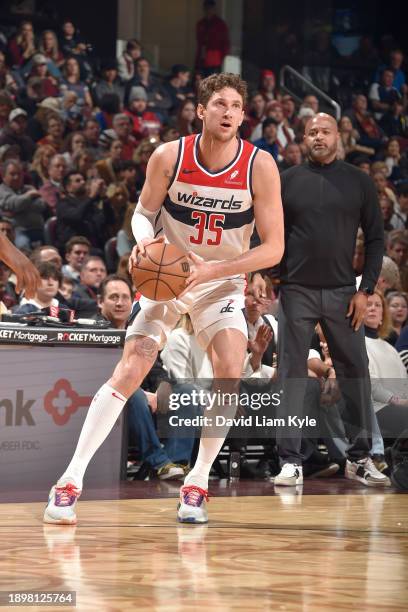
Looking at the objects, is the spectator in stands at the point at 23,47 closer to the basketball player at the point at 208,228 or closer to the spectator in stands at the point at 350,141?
the spectator in stands at the point at 350,141

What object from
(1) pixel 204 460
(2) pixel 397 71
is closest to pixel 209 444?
(1) pixel 204 460

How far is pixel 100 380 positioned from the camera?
6.40 m

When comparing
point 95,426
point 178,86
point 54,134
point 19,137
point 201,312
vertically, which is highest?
point 178,86

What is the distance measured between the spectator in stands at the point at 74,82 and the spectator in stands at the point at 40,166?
2.43 metres

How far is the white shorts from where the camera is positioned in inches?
201

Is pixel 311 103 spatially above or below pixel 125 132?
above

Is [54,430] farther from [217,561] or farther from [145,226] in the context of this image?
[217,561]

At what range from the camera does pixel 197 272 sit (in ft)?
15.4

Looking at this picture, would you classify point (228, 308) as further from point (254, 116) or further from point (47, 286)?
point (254, 116)

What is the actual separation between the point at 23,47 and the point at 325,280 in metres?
8.50

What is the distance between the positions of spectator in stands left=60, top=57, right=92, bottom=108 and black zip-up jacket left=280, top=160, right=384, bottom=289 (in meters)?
7.36

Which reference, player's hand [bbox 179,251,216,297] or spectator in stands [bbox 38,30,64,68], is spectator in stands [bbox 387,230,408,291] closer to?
spectator in stands [bbox 38,30,64,68]

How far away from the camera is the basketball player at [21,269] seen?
164 inches

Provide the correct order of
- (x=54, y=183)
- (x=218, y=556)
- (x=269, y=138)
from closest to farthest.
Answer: (x=218, y=556) < (x=54, y=183) < (x=269, y=138)
